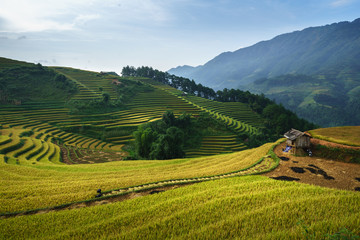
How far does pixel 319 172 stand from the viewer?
12.9 meters

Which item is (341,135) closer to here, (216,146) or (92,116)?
(216,146)

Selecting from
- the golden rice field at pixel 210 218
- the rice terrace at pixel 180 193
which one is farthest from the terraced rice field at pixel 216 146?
the golden rice field at pixel 210 218

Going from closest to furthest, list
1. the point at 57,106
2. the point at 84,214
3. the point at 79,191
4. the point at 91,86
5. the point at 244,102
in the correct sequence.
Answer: the point at 84,214, the point at 79,191, the point at 57,106, the point at 91,86, the point at 244,102

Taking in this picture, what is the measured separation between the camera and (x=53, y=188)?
34.0 feet

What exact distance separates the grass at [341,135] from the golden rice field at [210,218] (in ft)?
34.7

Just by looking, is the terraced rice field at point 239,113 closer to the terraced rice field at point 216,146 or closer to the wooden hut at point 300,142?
the terraced rice field at point 216,146

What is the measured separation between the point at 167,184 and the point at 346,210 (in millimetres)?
8844

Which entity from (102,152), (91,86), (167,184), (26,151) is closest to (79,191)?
(167,184)

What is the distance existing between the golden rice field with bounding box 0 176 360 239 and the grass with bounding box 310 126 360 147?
1056 cm

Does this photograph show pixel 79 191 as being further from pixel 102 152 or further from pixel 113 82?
pixel 113 82

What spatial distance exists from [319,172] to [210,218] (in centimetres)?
1114

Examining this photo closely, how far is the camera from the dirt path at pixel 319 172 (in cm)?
1138

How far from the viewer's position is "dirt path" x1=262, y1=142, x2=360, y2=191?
448 inches

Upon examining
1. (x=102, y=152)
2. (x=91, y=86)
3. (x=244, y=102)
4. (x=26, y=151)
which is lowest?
(x=102, y=152)
